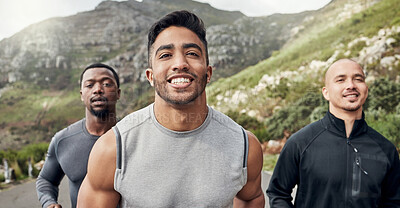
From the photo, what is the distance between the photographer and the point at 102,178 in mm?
1499

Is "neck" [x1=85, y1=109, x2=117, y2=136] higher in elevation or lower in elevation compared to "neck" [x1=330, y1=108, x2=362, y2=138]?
lower

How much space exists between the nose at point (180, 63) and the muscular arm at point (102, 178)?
503mm

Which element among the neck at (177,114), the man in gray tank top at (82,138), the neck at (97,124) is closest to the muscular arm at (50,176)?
the man in gray tank top at (82,138)

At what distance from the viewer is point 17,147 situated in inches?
786

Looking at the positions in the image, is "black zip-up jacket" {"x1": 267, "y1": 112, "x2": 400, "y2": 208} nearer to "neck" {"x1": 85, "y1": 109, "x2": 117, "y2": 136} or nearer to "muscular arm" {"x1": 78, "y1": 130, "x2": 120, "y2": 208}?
"muscular arm" {"x1": 78, "y1": 130, "x2": 120, "y2": 208}

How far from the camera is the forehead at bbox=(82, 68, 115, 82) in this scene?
9.04 feet

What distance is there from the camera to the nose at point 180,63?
4.85ft

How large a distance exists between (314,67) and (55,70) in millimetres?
27684

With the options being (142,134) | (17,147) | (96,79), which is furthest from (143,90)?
(142,134)

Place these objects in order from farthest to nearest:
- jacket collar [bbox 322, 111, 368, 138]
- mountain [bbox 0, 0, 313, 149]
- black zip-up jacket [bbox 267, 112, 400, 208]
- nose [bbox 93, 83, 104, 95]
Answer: mountain [bbox 0, 0, 313, 149]
nose [bbox 93, 83, 104, 95]
jacket collar [bbox 322, 111, 368, 138]
black zip-up jacket [bbox 267, 112, 400, 208]

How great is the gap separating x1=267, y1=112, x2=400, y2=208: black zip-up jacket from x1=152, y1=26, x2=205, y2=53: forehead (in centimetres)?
122

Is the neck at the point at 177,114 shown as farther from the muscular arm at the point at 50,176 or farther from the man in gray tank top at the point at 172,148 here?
the muscular arm at the point at 50,176

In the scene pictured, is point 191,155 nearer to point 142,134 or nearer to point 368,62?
point 142,134

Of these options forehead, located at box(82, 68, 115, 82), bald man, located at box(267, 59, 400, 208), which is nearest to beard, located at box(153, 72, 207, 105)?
bald man, located at box(267, 59, 400, 208)
